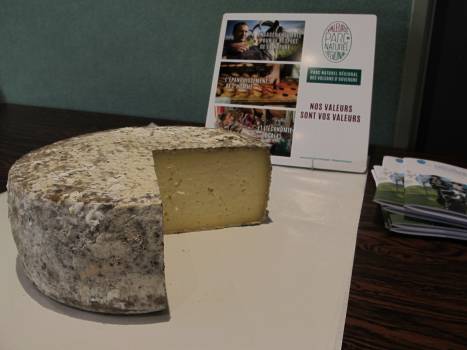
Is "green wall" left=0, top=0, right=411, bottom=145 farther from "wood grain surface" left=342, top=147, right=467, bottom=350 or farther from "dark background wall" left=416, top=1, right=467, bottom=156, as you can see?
"wood grain surface" left=342, top=147, right=467, bottom=350

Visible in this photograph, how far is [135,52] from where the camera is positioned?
7.23 feet

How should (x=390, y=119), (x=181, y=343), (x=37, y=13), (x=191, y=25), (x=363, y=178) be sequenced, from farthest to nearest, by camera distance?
1. (x=37, y=13)
2. (x=191, y=25)
3. (x=390, y=119)
4. (x=363, y=178)
5. (x=181, y=343)

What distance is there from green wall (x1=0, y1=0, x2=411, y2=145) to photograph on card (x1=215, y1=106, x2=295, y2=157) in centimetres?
45

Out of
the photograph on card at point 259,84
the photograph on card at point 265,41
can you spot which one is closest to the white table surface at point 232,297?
the photograph on card at point 259,84

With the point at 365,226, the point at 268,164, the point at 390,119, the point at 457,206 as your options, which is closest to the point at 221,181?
the point at 268,164

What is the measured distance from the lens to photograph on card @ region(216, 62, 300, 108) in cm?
169

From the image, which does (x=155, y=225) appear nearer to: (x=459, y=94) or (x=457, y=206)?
(x=457, y=206)

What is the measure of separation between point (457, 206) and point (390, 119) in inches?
30.1

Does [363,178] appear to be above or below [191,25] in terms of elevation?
below

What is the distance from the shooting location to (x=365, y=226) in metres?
1.26

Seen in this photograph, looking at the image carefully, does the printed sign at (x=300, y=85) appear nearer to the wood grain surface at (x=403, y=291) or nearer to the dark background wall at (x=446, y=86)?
the wood grain surface at (x=403, y=291)

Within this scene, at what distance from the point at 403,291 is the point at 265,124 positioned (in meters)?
0.88

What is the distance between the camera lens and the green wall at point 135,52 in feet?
6.06

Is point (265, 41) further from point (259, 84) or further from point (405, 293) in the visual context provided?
point (405, 293)
